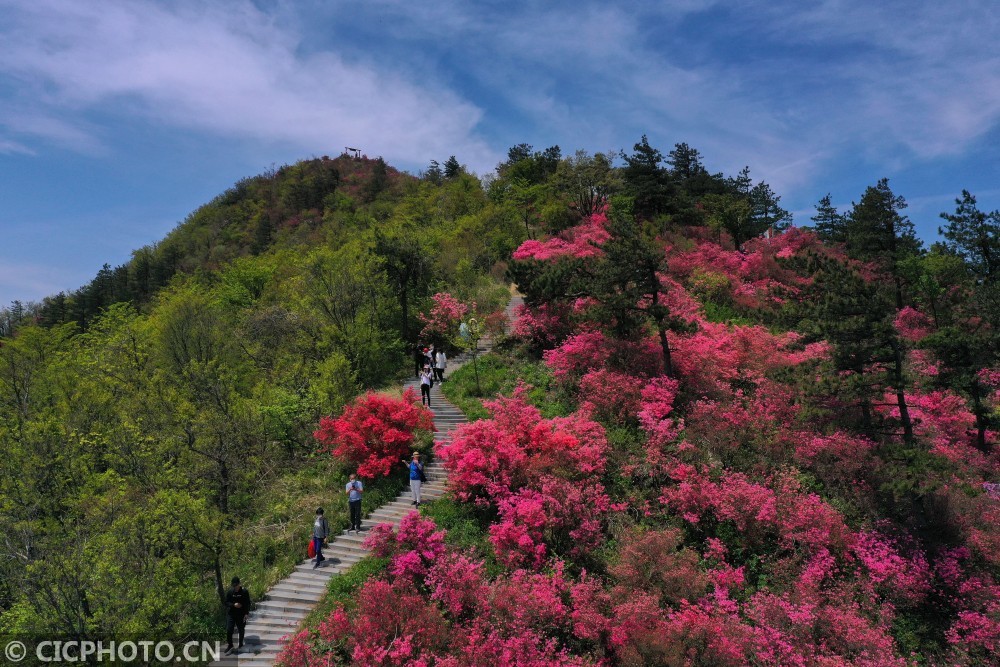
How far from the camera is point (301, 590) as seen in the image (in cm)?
1288

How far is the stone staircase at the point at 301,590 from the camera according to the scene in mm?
11328

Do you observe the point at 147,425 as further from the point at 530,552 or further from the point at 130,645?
the point at 530,552

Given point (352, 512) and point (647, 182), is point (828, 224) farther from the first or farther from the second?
point (352, 512)

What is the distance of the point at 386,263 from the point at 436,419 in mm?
11321

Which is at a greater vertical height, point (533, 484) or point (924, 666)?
point (533, 484)

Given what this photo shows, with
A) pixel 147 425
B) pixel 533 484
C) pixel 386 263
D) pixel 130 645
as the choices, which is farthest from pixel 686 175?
pixel 130 645

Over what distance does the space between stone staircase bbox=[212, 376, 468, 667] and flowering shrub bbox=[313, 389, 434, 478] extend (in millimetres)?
1347

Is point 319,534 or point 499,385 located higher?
point 499,385

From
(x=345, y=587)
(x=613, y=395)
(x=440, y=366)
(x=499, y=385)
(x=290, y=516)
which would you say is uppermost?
(x=440, y=366)

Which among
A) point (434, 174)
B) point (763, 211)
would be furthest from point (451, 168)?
point (763, 211)

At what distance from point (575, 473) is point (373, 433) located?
7.01 meters

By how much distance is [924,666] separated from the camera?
12391mm

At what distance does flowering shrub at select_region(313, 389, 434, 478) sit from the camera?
16953 mm

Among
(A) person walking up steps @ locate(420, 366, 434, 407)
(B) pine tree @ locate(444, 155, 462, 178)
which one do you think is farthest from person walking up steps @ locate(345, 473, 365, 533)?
(B) pine tree @ locate(444, 155, 462, 178)
